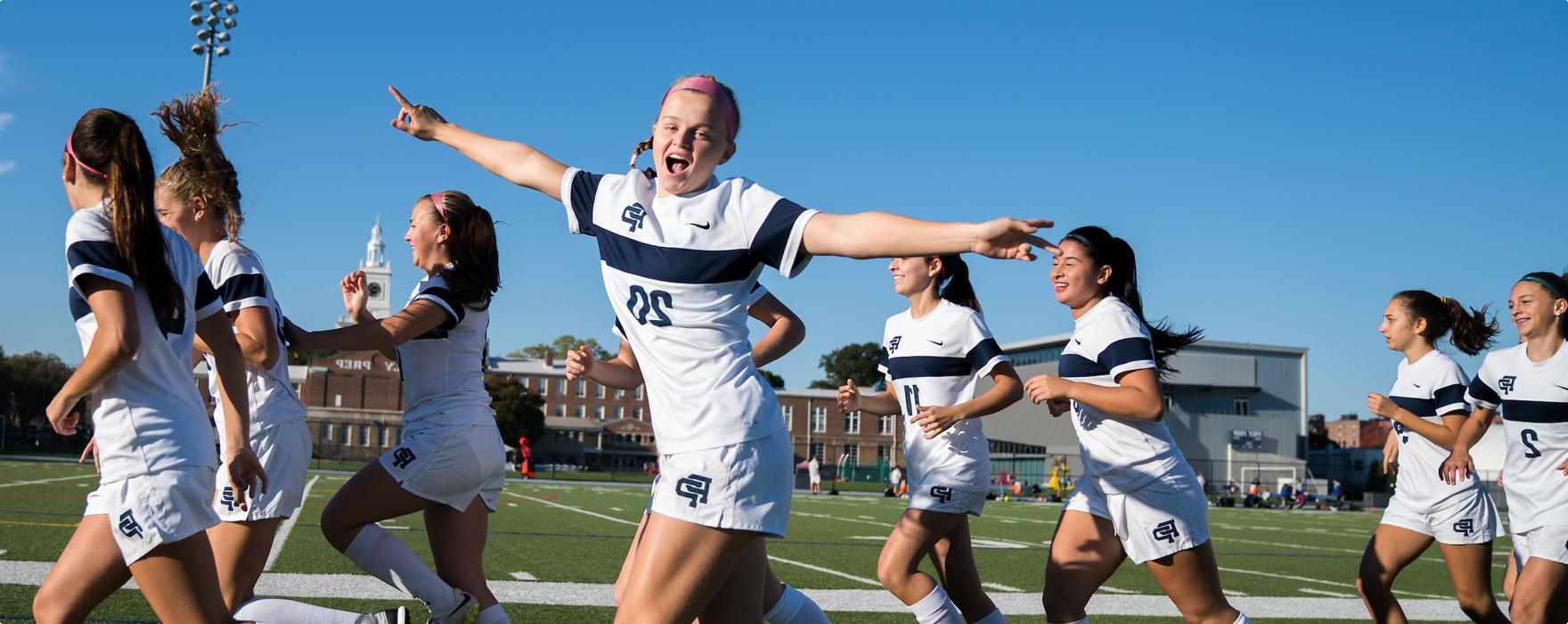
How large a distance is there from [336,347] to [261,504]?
744mm

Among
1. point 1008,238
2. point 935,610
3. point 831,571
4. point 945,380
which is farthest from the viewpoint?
point 831,571

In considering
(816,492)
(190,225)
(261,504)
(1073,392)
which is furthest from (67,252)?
(816,492)

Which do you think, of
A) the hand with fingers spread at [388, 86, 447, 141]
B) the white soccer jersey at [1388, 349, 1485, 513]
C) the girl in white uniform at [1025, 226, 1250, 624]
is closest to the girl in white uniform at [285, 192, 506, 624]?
the hand with fingers spread at [388, 86, 447, 141]

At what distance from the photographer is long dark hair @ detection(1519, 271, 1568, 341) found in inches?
267

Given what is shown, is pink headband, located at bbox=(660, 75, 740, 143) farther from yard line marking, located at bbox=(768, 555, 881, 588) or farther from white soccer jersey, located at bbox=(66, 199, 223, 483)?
yard line marking, located at bbox=(768, 555, 881, 588)

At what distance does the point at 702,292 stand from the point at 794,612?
6.85 feet

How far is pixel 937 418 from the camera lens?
205 inches

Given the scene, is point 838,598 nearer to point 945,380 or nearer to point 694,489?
point 945,380

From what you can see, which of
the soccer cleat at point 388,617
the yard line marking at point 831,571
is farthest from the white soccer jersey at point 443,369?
the yard line marking at point 831,571

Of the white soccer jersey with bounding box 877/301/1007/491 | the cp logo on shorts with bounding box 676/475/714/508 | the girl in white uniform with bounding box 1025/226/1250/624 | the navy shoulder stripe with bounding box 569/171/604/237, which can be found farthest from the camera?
the white soccer jersey with bounding box 877/301/1007/491

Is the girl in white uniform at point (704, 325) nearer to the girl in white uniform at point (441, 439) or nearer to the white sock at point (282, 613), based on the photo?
the white sock at point (282, 613)

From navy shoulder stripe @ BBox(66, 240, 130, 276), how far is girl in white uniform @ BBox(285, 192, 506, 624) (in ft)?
4.93

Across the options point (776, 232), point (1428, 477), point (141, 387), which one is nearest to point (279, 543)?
point (141, 387)

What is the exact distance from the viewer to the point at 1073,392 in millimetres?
4816
